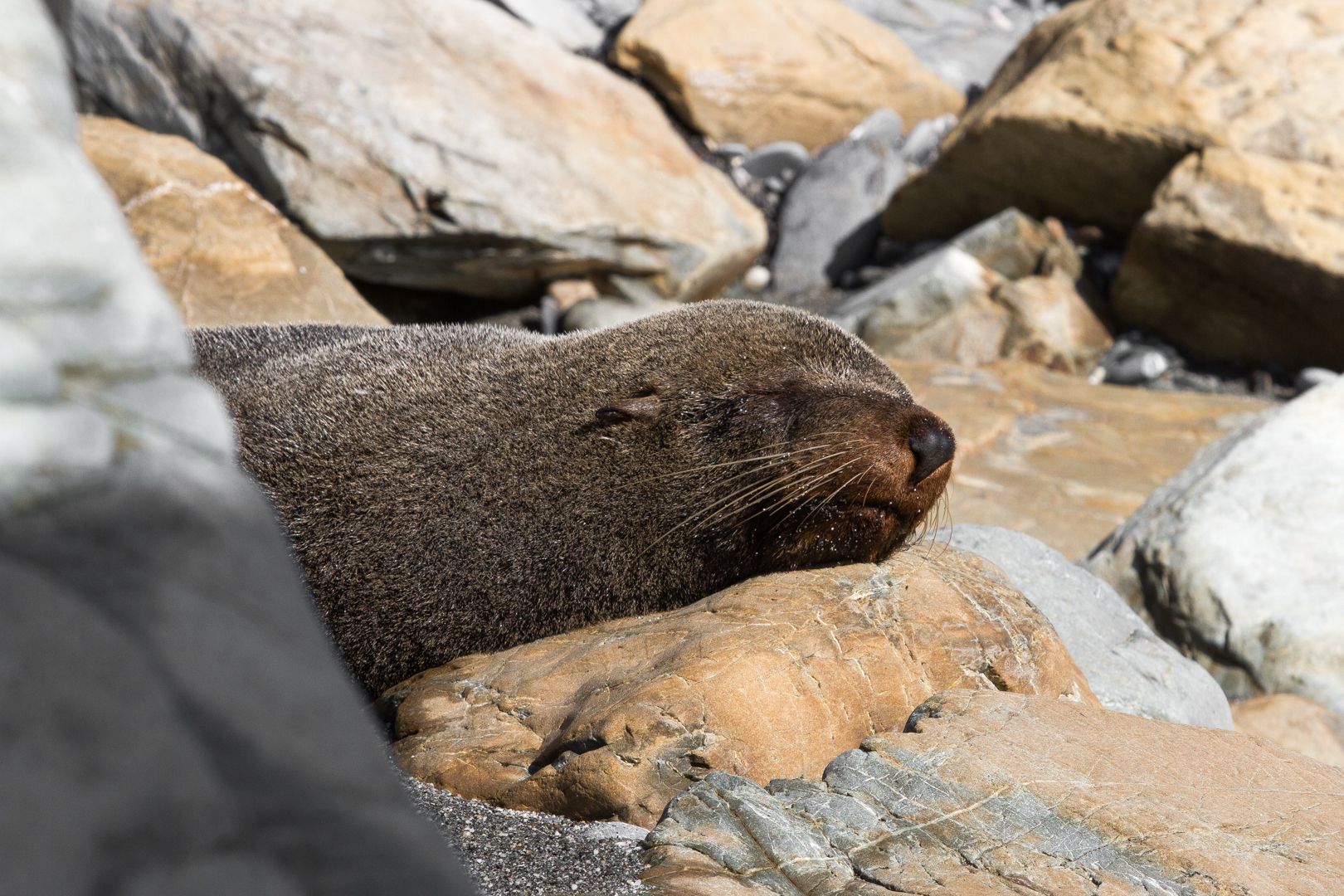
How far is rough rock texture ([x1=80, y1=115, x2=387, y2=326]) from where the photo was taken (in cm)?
801

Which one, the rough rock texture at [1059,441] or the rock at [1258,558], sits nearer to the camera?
the rock at [1258,558]

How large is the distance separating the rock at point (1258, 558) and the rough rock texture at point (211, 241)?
5239 mm

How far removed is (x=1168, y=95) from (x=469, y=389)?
28.2ft

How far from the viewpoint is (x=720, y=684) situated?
333 cm

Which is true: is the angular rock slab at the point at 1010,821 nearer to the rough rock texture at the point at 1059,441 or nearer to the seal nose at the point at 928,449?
the seal nose at the point at 928,449

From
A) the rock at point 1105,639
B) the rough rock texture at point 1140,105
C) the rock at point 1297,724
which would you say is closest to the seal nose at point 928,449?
the rock at point 1105,639

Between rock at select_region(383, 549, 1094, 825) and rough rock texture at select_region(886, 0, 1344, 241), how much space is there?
784 cm

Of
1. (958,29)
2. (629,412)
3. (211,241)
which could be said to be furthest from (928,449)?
(958,29)

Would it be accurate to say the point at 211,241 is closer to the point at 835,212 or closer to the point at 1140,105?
the point at 835,212

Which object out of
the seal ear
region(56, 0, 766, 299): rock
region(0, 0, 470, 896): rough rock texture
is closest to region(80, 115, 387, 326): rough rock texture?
region(56, 0, 766, 299): rock

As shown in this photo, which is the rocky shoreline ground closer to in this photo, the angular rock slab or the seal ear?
the angular rock slab

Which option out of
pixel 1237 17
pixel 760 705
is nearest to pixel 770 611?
pixel 760 705

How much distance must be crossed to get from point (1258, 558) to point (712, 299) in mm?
2574

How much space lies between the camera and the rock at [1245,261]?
9.93m
